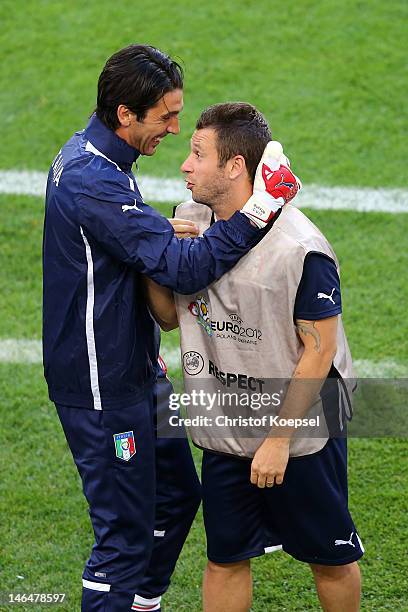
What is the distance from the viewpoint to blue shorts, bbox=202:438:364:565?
3643 millimetres

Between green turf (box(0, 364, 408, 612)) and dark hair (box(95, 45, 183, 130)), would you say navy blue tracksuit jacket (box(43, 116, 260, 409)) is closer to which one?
dark hair (box(95, 45, 183, 130))

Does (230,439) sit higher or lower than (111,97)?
lower

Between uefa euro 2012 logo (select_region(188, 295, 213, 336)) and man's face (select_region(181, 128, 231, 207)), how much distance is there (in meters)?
0.31

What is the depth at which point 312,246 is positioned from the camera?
11.3 ft

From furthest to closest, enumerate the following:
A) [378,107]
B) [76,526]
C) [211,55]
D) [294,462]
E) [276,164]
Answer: [211,55] < [378,107] < [76,526] < [294,462] < [276,164]

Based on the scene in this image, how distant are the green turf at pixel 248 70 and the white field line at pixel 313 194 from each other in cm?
12

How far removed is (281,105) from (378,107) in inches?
26.5

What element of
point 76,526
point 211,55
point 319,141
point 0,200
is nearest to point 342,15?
point 211,55

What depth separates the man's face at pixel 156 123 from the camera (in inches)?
140

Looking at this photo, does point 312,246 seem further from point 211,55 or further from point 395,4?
point 395,4

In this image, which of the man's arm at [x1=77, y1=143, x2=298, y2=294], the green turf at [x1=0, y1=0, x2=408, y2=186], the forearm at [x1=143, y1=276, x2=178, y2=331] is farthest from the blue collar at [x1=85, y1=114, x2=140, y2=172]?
the green turf at [x1=0, y1=0, x2=408, y2=186]

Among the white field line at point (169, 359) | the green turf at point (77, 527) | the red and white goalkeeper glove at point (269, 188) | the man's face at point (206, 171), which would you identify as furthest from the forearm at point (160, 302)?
the white field line at point (169, 359)

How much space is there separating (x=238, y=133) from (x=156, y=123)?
27 centimetres

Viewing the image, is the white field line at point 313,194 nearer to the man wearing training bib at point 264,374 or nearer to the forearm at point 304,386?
the man wearing training bib at point 264,374
